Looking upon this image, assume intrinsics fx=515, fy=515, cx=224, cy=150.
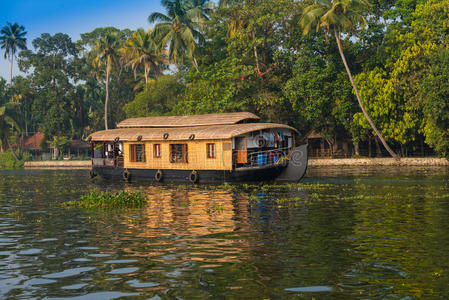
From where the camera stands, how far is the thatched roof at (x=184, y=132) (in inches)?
1092

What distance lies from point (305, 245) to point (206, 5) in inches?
2105

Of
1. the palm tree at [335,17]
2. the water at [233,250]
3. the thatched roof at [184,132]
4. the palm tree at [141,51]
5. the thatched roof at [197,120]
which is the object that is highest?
the palm tree at [141,51]

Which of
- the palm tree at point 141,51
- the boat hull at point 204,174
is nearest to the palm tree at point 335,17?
the boat hull at point 204,174

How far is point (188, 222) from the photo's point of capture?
46.0ft

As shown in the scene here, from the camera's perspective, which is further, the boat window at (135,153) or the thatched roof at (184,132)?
the boat window at (135,153)

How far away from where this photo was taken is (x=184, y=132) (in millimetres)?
30281

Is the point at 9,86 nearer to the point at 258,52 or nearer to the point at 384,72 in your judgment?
the point at 258,52

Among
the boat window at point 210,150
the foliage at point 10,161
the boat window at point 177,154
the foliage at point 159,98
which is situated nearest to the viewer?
the boat window at point 210,150

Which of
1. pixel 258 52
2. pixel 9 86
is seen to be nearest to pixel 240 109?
pixel 258 52

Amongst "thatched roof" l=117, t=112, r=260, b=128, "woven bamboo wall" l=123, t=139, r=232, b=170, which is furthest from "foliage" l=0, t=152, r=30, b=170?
"woven bamboo wall" l=123, t=139, r=232, b=170

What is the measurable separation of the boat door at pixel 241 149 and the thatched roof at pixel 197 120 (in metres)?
1.77

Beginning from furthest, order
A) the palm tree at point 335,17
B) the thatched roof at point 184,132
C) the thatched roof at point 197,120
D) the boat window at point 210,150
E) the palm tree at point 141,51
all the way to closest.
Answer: the palm tree at point 141,51 < the palm tree at point 335,17 < the thatched roof at point 197,120 < the boat window at point 210,150 < the thatched roof at point 184,132

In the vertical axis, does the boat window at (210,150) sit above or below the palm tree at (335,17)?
below

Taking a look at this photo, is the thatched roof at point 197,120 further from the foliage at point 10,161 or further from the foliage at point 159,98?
the foliage at point 10,161
